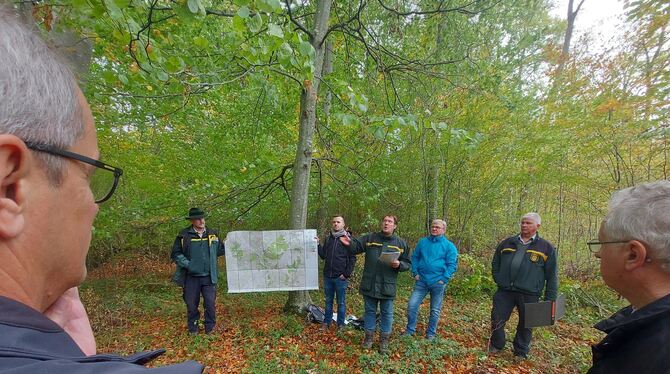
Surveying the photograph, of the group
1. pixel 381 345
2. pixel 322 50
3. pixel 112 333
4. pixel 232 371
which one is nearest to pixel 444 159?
pixel 322 50

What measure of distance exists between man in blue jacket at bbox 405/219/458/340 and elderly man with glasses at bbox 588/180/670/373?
3.40 m

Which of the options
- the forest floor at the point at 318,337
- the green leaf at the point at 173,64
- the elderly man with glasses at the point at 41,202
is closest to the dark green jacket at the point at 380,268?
the forest floor at the point at 318,337

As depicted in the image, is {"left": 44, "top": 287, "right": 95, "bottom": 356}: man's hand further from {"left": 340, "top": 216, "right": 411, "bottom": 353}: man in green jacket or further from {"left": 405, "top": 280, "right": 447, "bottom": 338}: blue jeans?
{"left": 405, "top": 280, "right": 447, "bottom": 338}: blue jeans

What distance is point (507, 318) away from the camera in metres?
4.39

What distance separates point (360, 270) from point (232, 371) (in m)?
4.61

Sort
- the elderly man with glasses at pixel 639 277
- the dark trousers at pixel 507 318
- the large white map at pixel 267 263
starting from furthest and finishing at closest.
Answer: the large white map at pixel 267 263 → the dark trousers at pixel 507 318 → the elderly man with glasses at pixel 639 277

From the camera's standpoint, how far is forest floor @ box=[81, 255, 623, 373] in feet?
13.7

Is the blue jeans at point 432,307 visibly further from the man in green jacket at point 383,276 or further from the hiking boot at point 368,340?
the hiking boot at point 368,340

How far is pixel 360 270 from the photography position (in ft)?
26.5

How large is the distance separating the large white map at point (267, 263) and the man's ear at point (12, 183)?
449cm

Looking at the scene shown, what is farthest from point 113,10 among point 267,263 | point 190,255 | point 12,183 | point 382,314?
point 382,314

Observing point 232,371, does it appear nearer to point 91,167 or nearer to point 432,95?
point 91,167

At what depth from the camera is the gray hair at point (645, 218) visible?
4.37 ft

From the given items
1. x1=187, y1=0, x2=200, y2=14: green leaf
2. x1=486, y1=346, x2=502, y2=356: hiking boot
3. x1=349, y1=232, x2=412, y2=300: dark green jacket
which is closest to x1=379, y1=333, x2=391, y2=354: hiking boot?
x1=349, y1=232, x2=412, y2=300: dark green jacket
